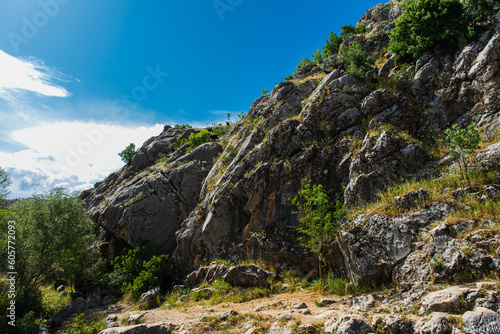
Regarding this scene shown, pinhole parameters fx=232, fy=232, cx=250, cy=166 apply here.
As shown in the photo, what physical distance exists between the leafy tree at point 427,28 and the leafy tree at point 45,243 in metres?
31.0

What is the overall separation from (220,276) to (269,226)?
487cm

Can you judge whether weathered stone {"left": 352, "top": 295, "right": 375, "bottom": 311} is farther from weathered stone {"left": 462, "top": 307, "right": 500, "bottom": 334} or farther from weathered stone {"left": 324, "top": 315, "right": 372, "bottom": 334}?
weathered stone {"left": 462, "top": 307, "right": 500, "bottom": 334}

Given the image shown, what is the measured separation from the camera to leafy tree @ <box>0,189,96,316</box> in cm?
1614

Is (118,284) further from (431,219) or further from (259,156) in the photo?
(431,219)

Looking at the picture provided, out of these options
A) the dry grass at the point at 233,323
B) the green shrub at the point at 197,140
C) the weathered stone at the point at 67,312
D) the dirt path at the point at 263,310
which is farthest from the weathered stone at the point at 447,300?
the green shrub at the point at 197,140

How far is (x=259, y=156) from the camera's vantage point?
19797mm

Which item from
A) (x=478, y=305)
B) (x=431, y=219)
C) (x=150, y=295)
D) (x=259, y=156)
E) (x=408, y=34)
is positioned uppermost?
(x=408, y=34)

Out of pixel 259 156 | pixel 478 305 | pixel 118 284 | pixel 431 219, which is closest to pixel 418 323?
pixel 478 305

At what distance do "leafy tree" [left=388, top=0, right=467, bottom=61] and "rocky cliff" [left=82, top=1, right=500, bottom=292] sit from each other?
975mm

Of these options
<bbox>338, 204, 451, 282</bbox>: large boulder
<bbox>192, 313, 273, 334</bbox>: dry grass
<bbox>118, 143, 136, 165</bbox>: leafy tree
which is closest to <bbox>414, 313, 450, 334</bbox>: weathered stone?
<bbox>338, 204, 451, 282</bbox>: large boulder

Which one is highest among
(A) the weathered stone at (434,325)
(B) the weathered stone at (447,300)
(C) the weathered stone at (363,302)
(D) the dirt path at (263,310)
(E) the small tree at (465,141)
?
(E) the small tree at (465,141)

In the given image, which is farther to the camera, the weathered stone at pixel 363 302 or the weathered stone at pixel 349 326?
the weathered stone at pixel 363 302

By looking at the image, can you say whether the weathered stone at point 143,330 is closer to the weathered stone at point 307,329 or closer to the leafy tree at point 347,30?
the weathered stone at point 307,329

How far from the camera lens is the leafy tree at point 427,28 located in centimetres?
1641
